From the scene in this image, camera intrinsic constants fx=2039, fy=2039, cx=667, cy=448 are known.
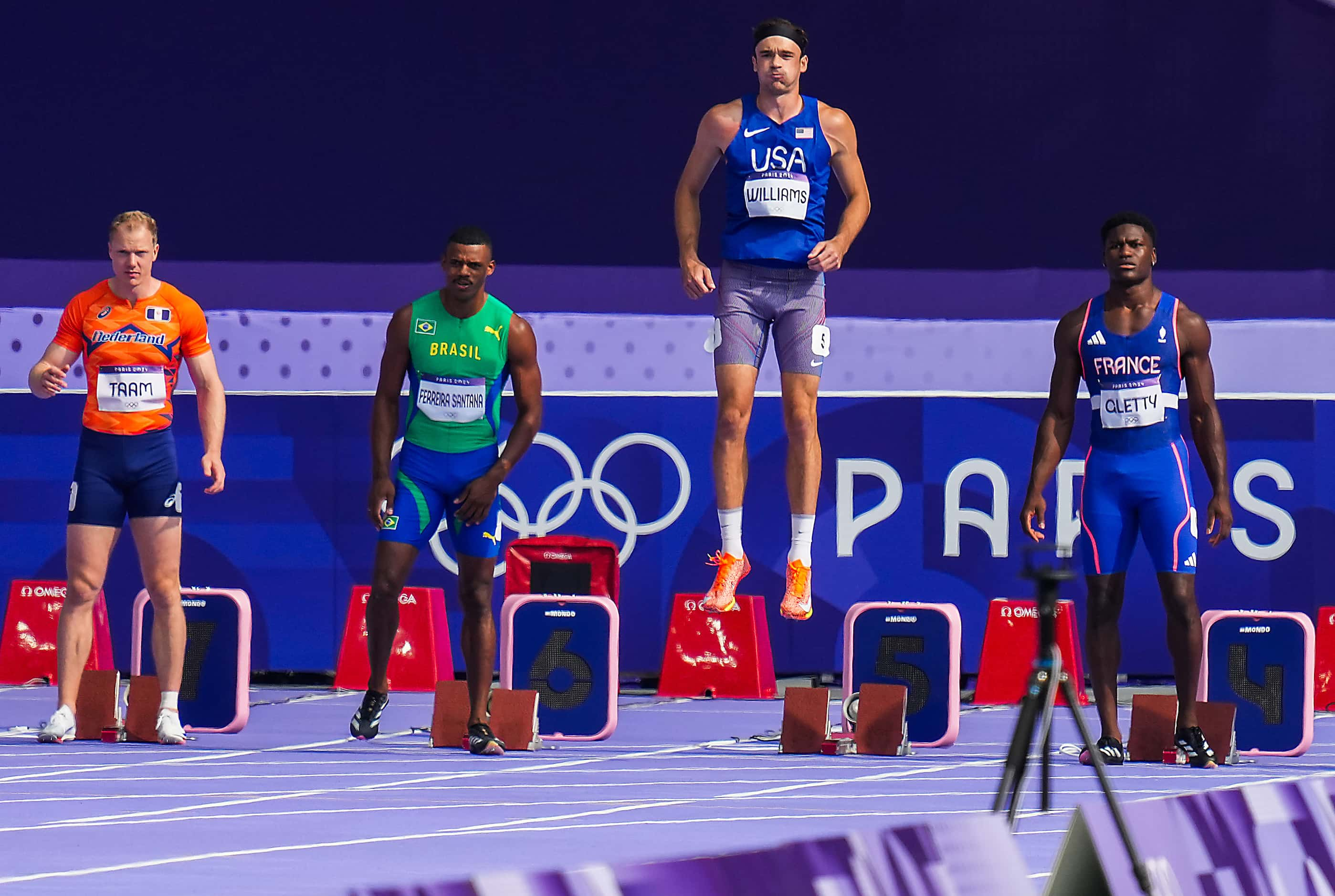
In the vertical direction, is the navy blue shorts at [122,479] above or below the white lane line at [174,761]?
above

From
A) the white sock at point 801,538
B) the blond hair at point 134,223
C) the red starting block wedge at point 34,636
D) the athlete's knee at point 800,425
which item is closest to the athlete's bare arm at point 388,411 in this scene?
the blond hair at point 134,223

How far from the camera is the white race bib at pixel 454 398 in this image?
25.8ft

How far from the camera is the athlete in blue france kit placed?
750cm

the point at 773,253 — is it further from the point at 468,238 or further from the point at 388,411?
the point at 388,411


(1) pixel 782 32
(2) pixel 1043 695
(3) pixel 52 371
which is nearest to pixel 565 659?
(3) pixel 52 371

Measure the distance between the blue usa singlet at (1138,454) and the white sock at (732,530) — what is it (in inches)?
60.6

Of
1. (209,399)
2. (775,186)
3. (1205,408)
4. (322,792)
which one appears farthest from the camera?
(775,186)

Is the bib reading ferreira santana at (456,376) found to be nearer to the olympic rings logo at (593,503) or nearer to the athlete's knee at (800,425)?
the athlete's knee at (800,425)

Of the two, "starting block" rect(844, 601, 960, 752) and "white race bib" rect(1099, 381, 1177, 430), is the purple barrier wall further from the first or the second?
"white race bib" rect(1099, 381, 1177, 430)

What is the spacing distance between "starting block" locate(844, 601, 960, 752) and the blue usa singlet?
2.74 feet

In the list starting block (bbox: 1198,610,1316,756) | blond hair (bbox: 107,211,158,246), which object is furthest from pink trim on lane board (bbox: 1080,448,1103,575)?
blond hair (bbox: 107,211,158,246)

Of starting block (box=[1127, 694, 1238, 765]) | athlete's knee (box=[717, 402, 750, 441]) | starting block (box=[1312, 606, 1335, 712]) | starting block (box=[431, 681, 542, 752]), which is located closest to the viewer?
starting block (box=[1127, 694, 1238, 765])

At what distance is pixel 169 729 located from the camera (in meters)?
7.95

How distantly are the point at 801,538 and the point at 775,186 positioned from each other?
148 centimetres
